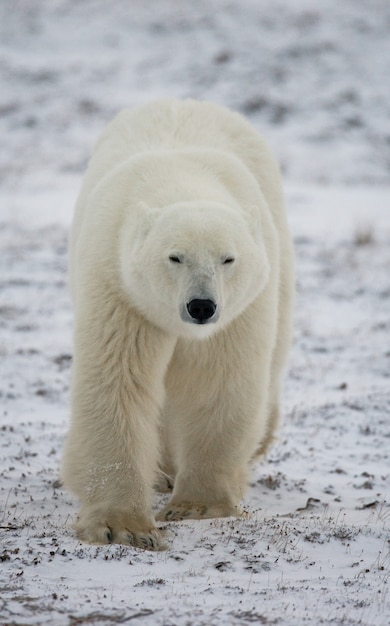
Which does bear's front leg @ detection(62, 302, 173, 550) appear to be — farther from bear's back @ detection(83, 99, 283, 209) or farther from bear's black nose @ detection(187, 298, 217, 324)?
bear's back @ detection(83, 99, 283, 209)

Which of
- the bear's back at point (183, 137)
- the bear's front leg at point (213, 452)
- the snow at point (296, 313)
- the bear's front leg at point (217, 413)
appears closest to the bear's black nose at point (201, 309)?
the bear's front leg at point (217, 413)

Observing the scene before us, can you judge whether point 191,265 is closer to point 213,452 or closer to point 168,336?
point 168,336

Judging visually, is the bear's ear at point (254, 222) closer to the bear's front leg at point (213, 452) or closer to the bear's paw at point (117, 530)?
the bear's front leg at point (213, 452)

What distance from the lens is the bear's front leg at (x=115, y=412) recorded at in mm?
4387

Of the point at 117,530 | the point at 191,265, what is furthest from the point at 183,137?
the point at 117,530

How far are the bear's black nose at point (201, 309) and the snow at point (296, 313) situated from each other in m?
1.05

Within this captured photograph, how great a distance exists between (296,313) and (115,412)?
6.35 metres

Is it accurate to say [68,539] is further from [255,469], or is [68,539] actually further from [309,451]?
[309,451]

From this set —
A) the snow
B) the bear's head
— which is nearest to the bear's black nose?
the bear's head

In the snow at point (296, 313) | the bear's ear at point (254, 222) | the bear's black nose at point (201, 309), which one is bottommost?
the snow at point (296, 313)

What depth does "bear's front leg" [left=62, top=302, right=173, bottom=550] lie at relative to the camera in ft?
14.4

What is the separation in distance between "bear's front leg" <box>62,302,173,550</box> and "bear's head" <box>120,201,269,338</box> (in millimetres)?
160

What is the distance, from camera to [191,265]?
3990 millimetres

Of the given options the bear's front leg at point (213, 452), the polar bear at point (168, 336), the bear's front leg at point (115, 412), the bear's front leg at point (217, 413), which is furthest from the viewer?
the bear's front leg at point (213, 452)
